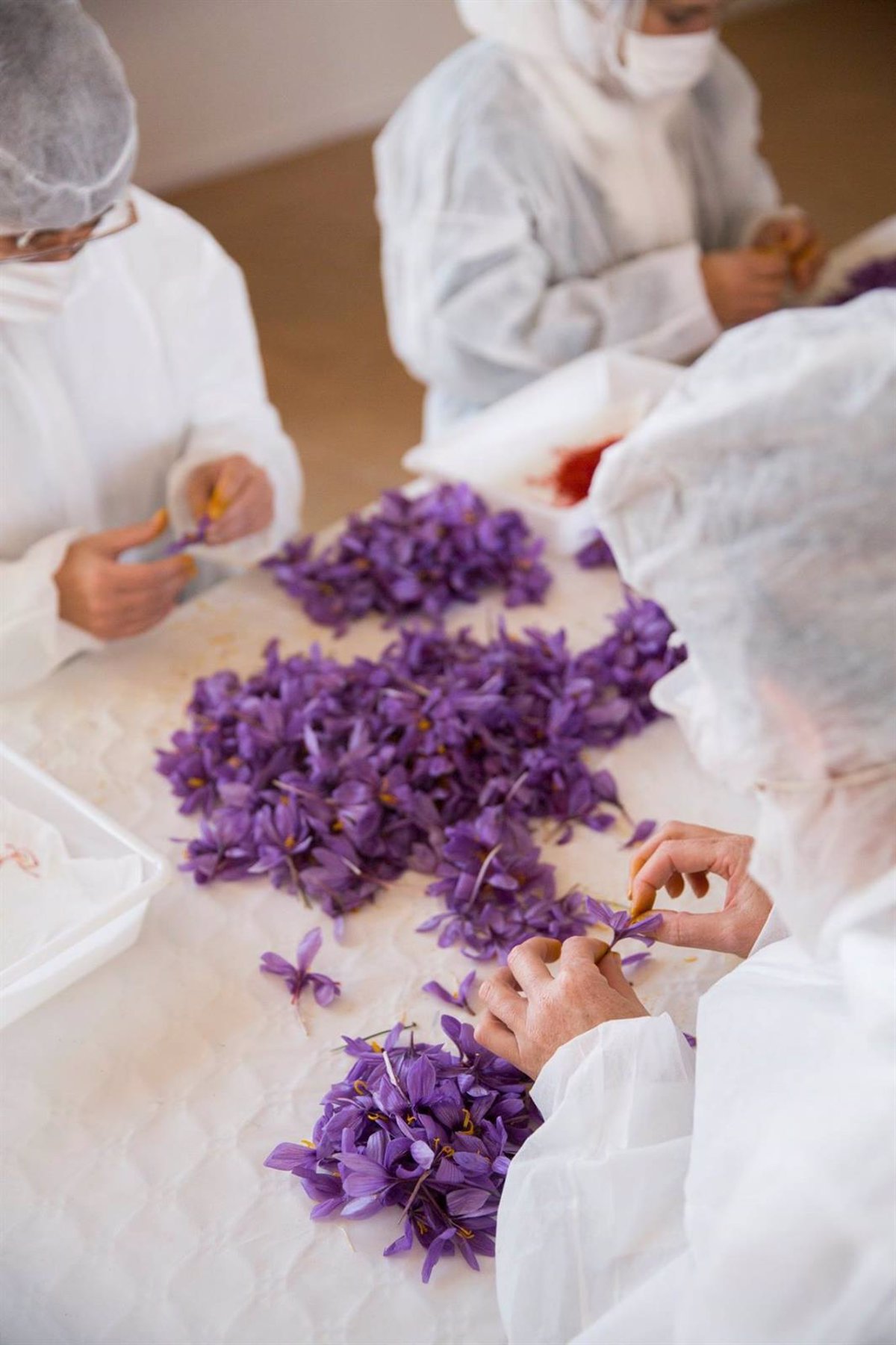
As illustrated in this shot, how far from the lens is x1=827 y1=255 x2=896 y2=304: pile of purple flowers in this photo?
2.17 metres

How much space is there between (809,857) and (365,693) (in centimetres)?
68

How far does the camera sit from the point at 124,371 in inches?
66.1

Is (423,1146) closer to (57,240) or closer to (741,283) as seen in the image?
(57,240)

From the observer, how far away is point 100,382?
165cm

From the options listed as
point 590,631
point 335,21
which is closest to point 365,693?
point 590,631

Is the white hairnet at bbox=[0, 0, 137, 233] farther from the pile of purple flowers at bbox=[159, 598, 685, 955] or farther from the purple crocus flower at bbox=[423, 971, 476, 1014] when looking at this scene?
the purple crocus flower at bbox=[423, 971, 476, 1014]

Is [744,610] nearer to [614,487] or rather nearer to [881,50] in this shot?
[614,487]

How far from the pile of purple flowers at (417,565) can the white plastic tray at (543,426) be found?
3.1 inches

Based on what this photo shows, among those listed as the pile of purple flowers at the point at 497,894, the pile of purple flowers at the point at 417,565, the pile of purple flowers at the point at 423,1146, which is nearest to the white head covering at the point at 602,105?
the pile of purple flowers at the point at 417,565

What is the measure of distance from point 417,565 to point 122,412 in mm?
465

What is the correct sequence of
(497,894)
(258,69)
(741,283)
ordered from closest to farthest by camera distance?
(497,894) → (741,283) → (258,69)

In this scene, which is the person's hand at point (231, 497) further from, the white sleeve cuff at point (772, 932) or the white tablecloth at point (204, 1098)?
the white sleeve cuff at point (772, 932)

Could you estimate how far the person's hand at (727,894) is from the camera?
105 centimetres

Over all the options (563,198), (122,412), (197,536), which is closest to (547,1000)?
(197,536)
